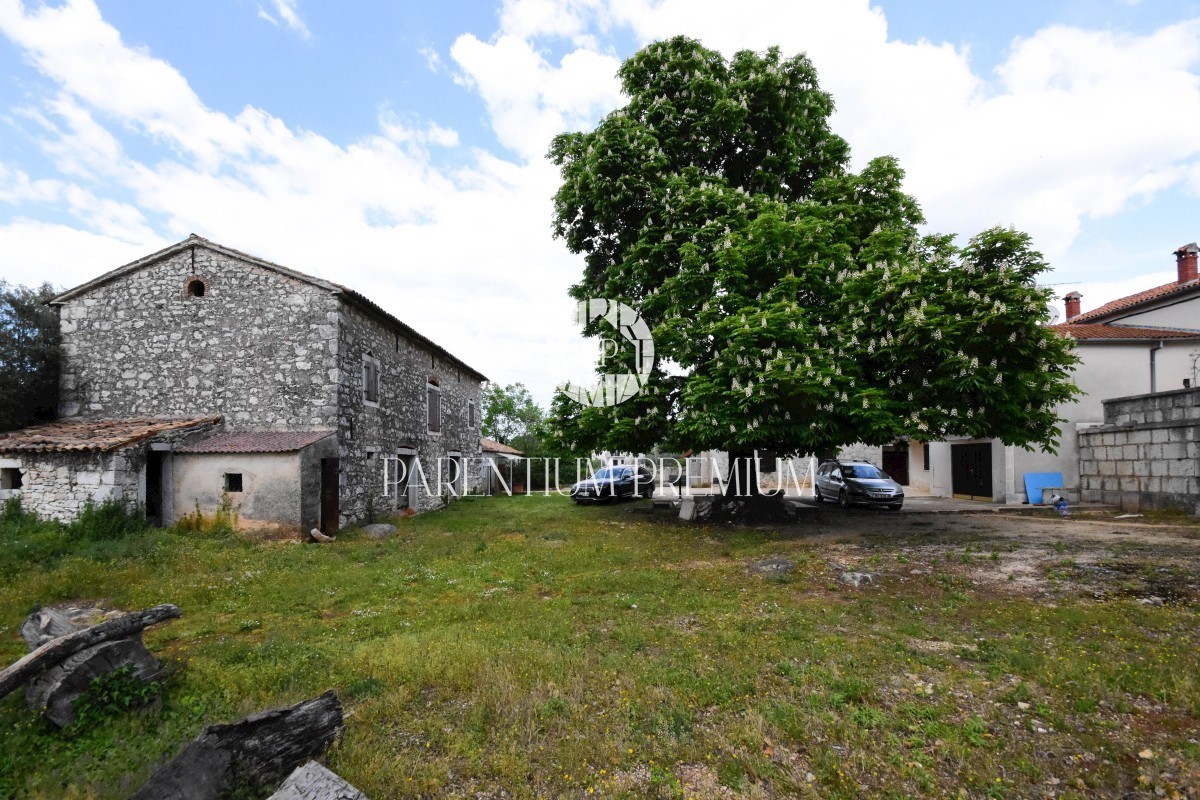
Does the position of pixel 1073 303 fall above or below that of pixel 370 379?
above

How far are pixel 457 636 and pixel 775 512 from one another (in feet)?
36.8

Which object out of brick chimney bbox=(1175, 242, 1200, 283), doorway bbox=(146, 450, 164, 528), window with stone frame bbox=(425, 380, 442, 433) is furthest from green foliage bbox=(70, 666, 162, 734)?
brick chimney bbox=(1175, 242, 1200, 283)

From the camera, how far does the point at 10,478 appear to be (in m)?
11.4

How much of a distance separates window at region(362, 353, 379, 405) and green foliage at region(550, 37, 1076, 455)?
528 cm

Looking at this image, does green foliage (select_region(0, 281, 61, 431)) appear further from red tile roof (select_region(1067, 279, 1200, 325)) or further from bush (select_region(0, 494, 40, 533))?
red tile roof (select_region(1067, 279, 1200, 325))

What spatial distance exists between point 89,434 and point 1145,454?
26106mm

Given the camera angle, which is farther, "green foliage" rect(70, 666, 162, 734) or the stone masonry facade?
the stone masonry facade

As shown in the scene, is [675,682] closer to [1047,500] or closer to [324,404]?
[324,404]

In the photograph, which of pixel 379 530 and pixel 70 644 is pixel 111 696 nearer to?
pixel 70 644

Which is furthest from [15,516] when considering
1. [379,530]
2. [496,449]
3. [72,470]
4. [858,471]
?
[858,471]

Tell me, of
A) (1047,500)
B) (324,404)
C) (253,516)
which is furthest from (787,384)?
(1047,500)

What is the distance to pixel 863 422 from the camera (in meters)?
10.9

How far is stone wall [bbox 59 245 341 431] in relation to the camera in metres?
13.2

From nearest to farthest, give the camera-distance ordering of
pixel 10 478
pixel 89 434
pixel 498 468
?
1. pixel 10 478
2. pixel 89 434
3. pixel 498 468
